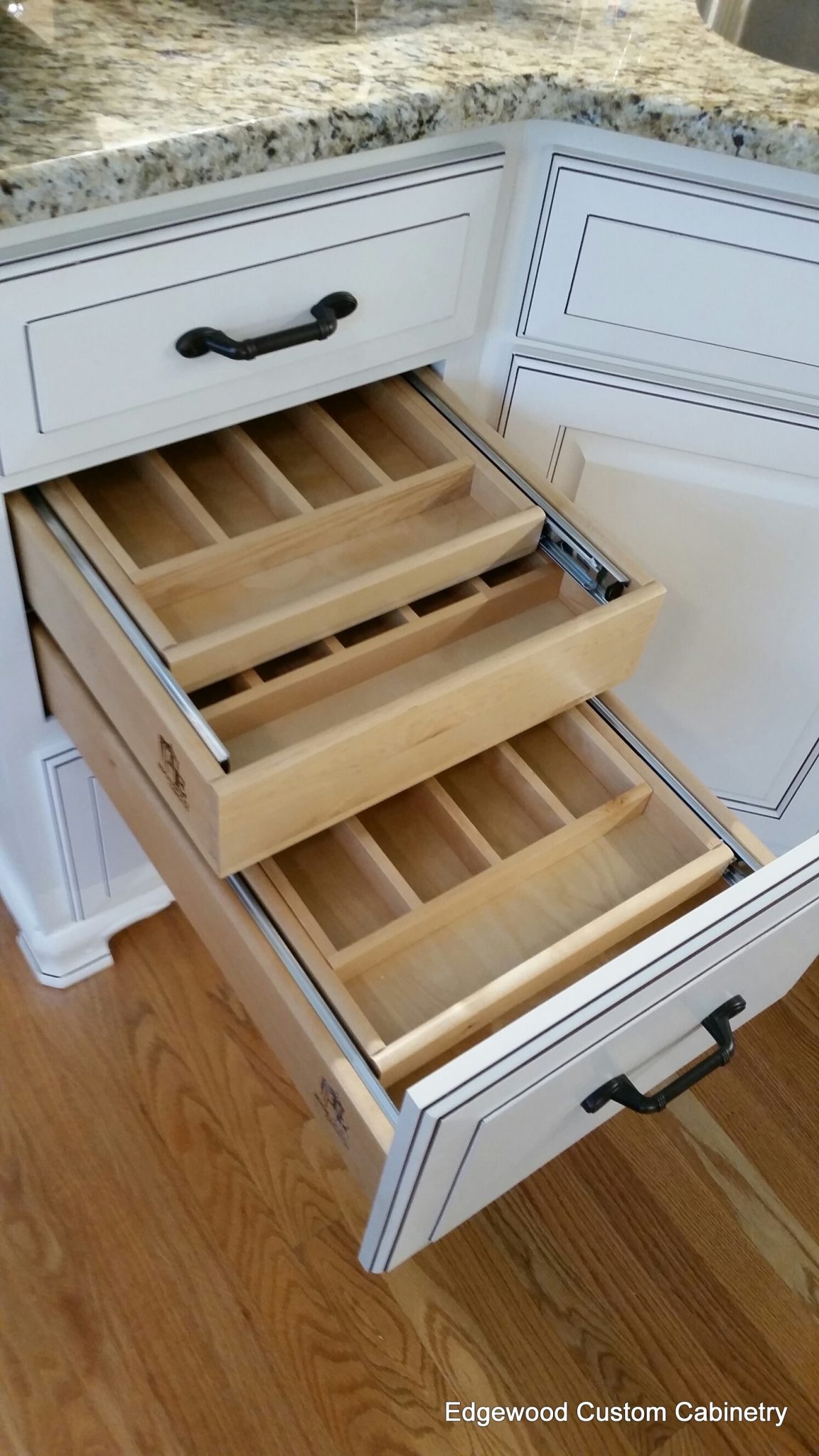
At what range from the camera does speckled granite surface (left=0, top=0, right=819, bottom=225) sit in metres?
0.63

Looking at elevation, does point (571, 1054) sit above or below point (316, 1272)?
above

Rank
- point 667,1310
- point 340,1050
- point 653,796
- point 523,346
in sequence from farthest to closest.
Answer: point 667,1310, point 523,346, point 653,796, point 340,1050

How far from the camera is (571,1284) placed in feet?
3.37

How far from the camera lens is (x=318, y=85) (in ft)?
2.28

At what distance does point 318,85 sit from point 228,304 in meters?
0.14

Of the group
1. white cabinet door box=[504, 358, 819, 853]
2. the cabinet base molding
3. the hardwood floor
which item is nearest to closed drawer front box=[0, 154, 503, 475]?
white cabinet door box=[504, 358, 819, 853]

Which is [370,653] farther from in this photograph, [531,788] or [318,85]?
[318,85]

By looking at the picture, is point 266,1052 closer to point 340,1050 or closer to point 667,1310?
point 667,1310

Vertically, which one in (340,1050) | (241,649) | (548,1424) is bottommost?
(548,1424)

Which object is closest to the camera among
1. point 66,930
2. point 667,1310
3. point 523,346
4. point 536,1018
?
point 536,1018

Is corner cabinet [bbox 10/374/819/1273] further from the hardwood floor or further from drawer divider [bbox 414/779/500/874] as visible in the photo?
the hardwood floor

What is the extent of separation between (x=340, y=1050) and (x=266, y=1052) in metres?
0.56

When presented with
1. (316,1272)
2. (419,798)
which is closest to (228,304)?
(419,798)

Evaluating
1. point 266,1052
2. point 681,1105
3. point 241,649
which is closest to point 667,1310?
point 681,1105
